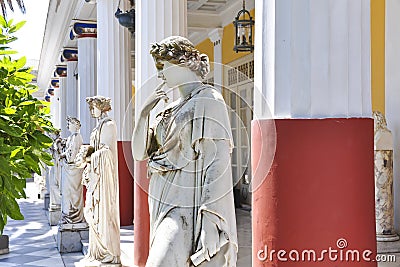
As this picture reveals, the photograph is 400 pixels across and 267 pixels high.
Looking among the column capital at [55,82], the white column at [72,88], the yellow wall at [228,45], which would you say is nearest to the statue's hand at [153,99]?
the yellow wall at [228,45]

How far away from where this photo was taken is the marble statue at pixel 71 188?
989cm

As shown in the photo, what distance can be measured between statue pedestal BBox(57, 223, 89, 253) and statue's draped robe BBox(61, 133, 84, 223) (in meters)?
0.19

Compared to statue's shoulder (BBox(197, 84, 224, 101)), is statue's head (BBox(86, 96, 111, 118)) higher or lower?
higher

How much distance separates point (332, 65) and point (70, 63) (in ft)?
47.6

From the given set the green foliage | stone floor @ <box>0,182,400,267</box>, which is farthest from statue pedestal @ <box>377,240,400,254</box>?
the green foliage

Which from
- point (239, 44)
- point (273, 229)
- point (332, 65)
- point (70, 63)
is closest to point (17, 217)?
point (273, 229)

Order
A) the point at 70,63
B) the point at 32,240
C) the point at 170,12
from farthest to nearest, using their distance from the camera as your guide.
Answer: the point at 70,63 → the point at 32,240 → the point at 170,12

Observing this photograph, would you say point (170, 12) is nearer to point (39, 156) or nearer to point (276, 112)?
point (276, 112)

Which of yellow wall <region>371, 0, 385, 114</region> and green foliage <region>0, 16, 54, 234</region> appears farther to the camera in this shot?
yellow wall <region>371, 0, 385, 114</region>

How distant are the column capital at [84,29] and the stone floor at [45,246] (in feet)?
14.2

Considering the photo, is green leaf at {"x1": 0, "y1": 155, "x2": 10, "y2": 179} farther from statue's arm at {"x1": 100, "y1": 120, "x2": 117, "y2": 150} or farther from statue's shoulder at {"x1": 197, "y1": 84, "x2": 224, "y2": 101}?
statue's arm at {"x1": 100, "y1": 120, "x2": 117, "y2": 150}

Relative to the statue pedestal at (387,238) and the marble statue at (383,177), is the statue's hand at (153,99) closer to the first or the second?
the marble statue at (383,177)

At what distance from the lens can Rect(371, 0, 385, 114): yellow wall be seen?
25.5 feet

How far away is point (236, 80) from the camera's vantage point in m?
13.9
